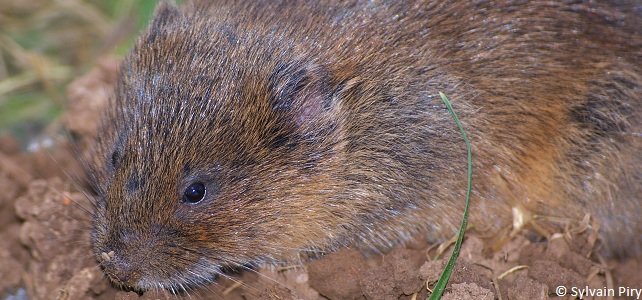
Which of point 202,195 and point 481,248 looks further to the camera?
point 481,248

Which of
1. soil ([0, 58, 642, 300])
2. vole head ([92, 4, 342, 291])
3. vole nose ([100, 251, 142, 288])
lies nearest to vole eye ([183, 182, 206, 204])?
vole head ([92, 4, 342, 291])

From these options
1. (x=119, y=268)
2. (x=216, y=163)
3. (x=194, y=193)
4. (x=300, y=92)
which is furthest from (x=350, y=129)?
(x=119, y=268)

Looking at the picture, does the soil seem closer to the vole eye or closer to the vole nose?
the vole nose

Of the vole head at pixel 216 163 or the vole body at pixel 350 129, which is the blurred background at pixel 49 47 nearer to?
the vole body at pixel 350 129

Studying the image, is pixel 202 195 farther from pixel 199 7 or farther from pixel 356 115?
pixel 199 7

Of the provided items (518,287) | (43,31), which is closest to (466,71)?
(518,287)

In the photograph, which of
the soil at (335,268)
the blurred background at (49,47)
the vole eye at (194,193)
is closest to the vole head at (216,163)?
the vole eye at (194,193)

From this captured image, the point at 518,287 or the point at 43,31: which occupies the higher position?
the point at 43,31
